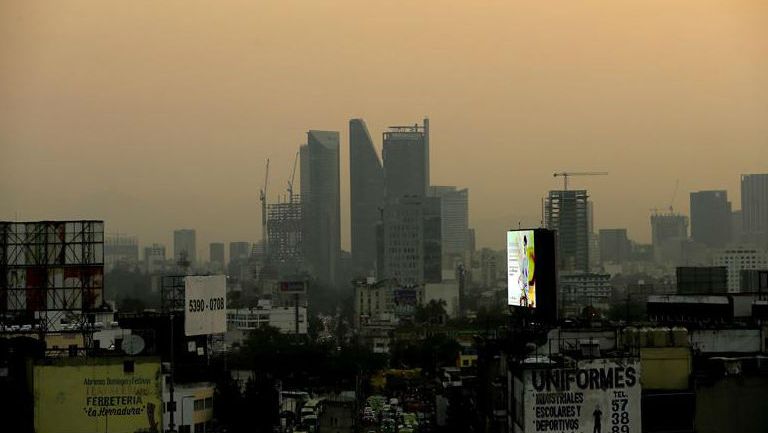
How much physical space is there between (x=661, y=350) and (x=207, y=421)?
14.1m

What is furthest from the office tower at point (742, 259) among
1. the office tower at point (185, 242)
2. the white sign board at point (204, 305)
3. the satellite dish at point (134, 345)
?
the satellite dish at point (134, 345)

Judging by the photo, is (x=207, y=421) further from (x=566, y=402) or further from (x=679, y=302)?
(x=566, y=402)

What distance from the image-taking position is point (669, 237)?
175m

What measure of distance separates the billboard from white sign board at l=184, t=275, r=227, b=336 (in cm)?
1181

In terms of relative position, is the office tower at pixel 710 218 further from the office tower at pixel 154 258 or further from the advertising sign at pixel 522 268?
the advertising sign at pixel 522 268

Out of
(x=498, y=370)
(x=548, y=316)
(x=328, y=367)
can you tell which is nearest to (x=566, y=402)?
(x=498, y=370)

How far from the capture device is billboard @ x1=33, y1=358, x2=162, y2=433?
21.2 meters

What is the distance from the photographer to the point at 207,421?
3284 cm

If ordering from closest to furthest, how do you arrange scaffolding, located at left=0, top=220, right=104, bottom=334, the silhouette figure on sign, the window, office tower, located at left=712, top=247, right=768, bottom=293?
the silhouette figure on sign → scaffolding, located at left=0, top=220, right=104, bottom=334 → the window → office tower, located at left=712, top=247, right=768, bottom=293

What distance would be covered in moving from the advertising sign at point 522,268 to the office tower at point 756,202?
11449cm

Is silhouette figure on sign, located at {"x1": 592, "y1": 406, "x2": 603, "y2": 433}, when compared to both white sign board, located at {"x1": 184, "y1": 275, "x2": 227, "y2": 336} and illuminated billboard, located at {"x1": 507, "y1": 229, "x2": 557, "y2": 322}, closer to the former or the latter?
illuminated billboard, located at {"x1": 507, "y1": 229, "x2": 557, "y2": 322}

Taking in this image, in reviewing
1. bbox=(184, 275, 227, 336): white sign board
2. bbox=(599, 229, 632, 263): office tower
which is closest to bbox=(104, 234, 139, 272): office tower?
bbox=(599, 229, 632, 263): office tower

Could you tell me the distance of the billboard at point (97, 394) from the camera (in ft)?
69.7

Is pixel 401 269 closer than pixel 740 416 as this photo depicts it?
No
